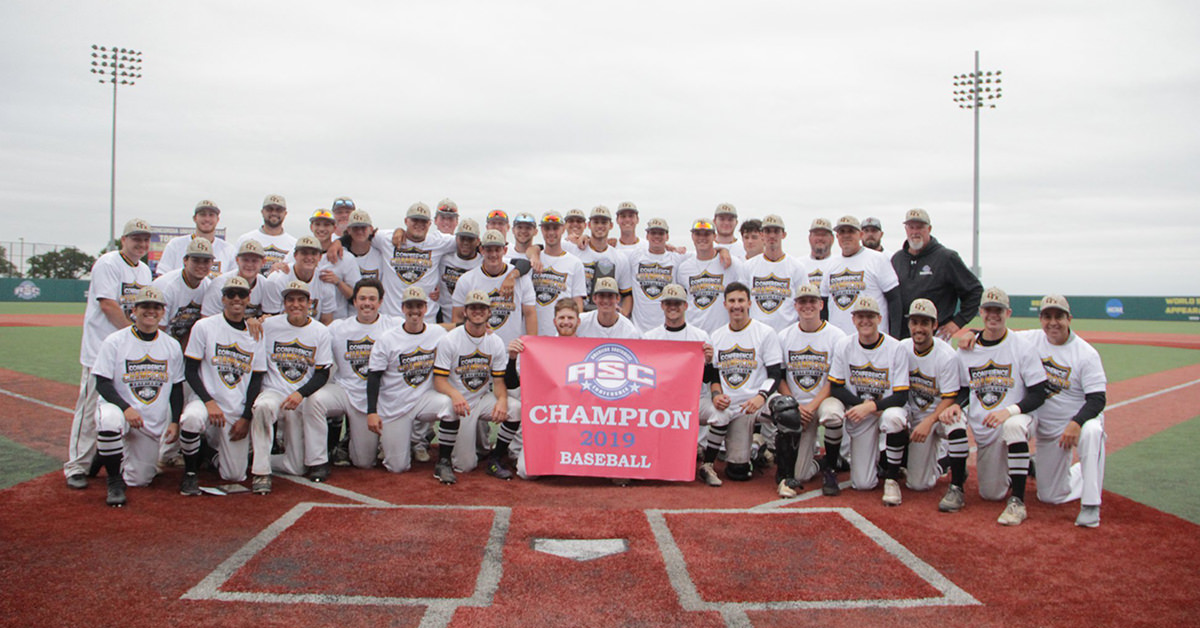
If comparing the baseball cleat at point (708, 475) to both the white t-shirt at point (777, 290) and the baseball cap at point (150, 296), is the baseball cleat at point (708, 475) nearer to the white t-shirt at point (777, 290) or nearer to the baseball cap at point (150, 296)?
the white t-shirt at point (777, 290)

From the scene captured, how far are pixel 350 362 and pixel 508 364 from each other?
1.50m

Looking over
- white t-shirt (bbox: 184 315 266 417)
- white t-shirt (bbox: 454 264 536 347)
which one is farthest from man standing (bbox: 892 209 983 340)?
white t-shirt (bbox: 184 315 266 417)

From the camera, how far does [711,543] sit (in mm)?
4875

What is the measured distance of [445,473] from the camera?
6.46 m

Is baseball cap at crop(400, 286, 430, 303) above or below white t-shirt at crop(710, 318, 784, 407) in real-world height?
above

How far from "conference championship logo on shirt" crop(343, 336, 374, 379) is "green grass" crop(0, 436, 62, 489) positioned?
264 cm

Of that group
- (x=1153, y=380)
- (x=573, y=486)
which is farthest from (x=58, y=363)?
(x=1153, y=380)

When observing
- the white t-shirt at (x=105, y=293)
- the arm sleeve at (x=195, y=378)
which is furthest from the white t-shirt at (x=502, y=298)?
the white t-shirt at (x=105, y=293)

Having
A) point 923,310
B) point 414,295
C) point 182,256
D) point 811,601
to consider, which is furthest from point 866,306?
point 182,256

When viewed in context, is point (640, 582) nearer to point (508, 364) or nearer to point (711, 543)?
point (711, 543)

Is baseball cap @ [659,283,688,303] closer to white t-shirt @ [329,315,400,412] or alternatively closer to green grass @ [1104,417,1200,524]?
white t-shirt @ [329,315,400,412]

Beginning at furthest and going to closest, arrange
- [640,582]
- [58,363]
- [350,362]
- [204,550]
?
[58,363]
[350,362]
[204,550]
[640,582]

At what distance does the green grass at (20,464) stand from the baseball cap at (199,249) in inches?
87.2

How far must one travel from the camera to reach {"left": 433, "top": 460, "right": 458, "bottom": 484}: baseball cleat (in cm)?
641
